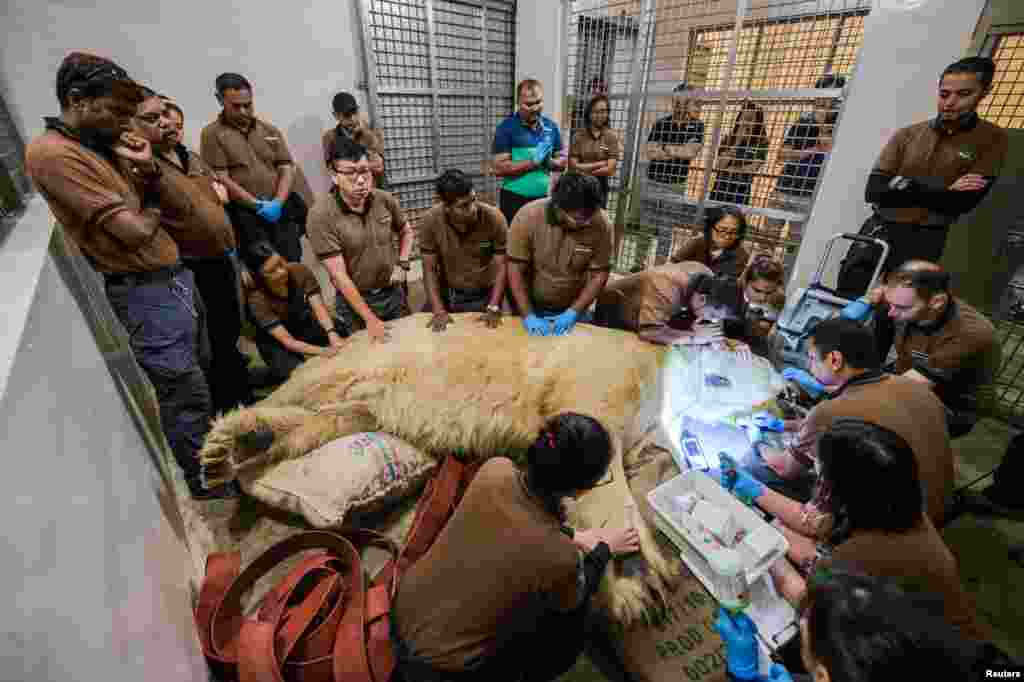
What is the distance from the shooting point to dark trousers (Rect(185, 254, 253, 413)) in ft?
7.13

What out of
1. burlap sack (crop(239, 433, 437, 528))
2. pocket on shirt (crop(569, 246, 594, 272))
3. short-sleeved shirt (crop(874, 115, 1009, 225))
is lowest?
burlap sack (crop(239, 433, 437, 528))

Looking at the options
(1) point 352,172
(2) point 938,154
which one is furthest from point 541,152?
(2) point 938,154

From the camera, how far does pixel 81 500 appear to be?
2.33 ft

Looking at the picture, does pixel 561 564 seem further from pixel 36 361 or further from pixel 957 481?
pixel 957 481

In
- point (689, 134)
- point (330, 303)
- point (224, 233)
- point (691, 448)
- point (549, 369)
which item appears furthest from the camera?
point (330, 303)

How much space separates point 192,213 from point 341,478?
1.38 meters

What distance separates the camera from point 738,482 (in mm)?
1508

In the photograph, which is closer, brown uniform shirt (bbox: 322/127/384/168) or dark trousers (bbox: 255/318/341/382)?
dark trousers (bbox: 255/318/341/382)

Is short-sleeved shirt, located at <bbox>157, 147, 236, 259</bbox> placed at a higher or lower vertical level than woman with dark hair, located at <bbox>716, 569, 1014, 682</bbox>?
higher

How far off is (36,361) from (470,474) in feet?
4.37

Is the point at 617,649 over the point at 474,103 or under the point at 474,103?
under

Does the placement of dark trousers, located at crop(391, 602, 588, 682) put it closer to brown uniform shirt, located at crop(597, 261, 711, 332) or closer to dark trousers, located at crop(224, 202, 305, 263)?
brown uniform shirt, located at crop(597, 261, 711, 332)

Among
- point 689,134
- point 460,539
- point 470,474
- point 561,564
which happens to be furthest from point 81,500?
point 689,134

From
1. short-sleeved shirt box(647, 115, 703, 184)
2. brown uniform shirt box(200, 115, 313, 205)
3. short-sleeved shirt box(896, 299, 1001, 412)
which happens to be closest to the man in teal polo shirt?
short-sleeved shirt box(647, 115, 703, 184)
